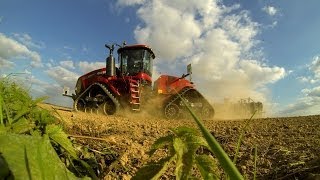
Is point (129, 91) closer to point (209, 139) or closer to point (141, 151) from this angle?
point (141, 151)

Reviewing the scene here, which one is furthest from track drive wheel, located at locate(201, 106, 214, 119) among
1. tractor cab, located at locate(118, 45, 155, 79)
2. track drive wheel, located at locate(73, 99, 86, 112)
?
track drive wheel, located at locate(73, 99, 86, 112)

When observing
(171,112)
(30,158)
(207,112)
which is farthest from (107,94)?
(30,158)

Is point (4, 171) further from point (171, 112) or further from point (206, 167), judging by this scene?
point (171, 112)

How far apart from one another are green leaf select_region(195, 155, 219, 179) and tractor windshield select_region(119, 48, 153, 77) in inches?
527

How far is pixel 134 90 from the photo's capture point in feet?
45.4

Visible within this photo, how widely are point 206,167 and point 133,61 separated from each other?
1363 cm

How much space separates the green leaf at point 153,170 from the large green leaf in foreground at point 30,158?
26 centimetres

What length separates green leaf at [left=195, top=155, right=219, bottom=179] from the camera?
1096 mm

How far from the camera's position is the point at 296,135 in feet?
13.6

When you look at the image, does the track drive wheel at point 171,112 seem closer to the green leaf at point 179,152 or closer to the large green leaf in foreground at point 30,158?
the green leaf at point 179,152

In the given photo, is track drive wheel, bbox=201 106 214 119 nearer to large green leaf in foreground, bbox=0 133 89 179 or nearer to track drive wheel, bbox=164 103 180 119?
track drive wheel, bbox=164 103 180 119

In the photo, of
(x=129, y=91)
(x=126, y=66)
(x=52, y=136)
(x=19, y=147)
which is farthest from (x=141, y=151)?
(x=126, y=66)

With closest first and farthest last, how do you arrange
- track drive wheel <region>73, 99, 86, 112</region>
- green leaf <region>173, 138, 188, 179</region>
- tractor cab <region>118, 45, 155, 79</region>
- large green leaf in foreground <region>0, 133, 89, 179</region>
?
large green leaf in foreground <region>0, 133, 89, 179</region>
green leaf <region>173, 138, 188, 179</region>
tractor cab <region>118, 45, 155, 79</region>
track drive wheel <region>73, 99, 86, 112</region>

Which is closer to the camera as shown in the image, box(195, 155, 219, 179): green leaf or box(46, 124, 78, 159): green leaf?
box(195, 155, 219, 179): green leaf
